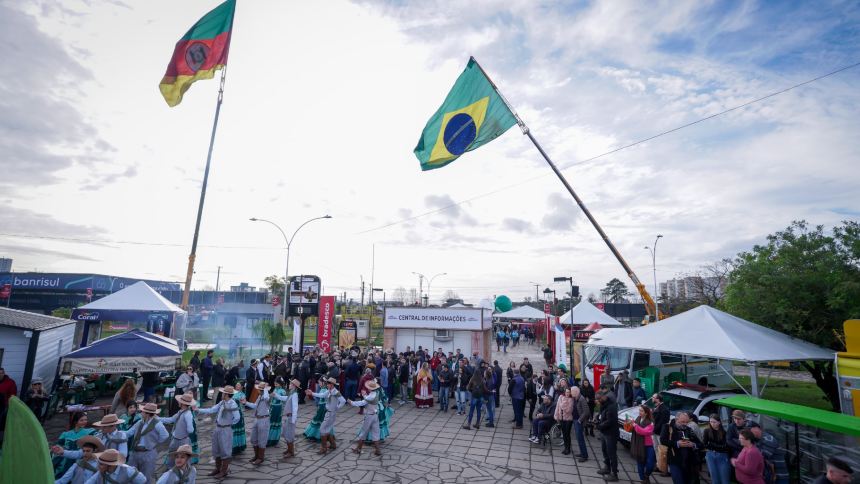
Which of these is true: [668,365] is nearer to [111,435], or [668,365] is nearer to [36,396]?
[111,435]

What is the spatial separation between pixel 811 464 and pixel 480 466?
6.37m

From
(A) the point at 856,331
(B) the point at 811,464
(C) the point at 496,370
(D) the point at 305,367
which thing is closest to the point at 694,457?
(B) the point at 811,464

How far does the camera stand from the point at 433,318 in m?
22.6

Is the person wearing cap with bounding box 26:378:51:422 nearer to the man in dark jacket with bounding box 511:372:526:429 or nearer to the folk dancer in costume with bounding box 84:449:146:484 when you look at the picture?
the folk dancer in costume with bounding box 84:449:146:484

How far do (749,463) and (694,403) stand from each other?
376 centimetres

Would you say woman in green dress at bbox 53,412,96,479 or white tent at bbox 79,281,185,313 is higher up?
white tent at bbox 79,281,185,313

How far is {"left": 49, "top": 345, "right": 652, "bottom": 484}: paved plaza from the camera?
349 inches

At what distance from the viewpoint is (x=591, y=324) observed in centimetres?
2656

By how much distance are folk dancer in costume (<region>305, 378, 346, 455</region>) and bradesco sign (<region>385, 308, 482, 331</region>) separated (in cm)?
1190

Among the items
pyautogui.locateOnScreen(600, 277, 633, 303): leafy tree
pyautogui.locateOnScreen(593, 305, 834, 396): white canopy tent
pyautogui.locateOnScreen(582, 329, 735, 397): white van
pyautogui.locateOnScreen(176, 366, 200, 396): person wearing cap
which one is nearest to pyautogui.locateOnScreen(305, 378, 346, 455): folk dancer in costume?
pyautogui.locateOnScreen(176, 366, 200, 396): person wearing cap

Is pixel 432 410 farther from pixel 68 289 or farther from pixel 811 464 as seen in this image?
pixel 68 289

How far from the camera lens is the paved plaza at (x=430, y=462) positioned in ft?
29.1

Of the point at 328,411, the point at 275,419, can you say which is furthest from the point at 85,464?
the point at 275,419

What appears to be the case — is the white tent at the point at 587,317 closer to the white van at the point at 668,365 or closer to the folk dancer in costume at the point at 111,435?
the white van at the point at 668,365
